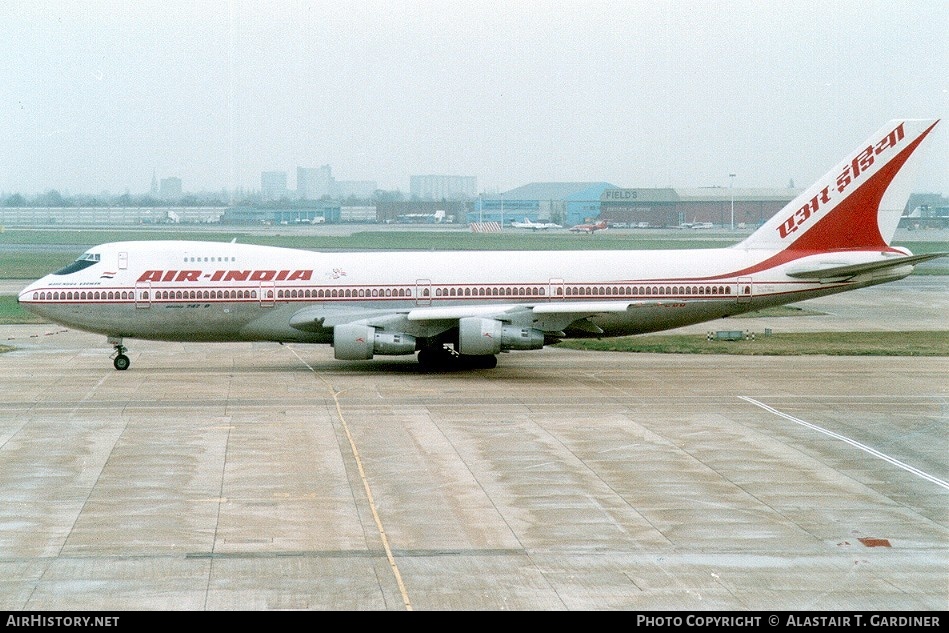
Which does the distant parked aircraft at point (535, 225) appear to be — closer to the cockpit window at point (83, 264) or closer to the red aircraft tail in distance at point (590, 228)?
the red aircraft tail in distance at point (590, 228)

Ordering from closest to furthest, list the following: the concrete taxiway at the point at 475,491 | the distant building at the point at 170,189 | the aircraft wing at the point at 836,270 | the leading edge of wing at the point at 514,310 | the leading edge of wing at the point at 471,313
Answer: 1. the concrete taxiway at the point at 475,491
2. the leading edge of wing at the point at 514,310
3. the leading edge of wing at the point at 471,313
4. the aircraft wing at the point at 836,270
5. the distant building at the point at 170,189

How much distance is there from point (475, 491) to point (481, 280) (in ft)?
56.2

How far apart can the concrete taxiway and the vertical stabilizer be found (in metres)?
4.61

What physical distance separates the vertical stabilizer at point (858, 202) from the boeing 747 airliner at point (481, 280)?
0.11ft

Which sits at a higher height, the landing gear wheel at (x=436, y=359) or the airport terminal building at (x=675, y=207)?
the airport terminal building at (x=675, y=207)

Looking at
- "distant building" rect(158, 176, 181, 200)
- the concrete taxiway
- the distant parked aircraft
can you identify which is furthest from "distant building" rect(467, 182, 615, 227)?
the concrete taxiway

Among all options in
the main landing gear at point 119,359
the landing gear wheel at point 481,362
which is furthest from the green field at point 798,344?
the main landing gear at point 119,359

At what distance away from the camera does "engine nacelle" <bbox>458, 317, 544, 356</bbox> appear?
34250 millimetres

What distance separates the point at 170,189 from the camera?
3629 inches

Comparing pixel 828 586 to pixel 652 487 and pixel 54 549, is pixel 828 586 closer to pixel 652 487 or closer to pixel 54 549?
pixel 652 487

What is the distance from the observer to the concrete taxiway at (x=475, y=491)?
1437cm

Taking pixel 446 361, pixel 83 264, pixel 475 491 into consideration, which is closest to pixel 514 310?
pixel 446 361

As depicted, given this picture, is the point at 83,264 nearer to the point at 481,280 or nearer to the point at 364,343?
the point at 364,343

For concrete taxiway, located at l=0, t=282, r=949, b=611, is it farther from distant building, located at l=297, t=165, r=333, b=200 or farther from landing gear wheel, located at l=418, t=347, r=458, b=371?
distant building, located at l=297, t=165, r=333, b=200
